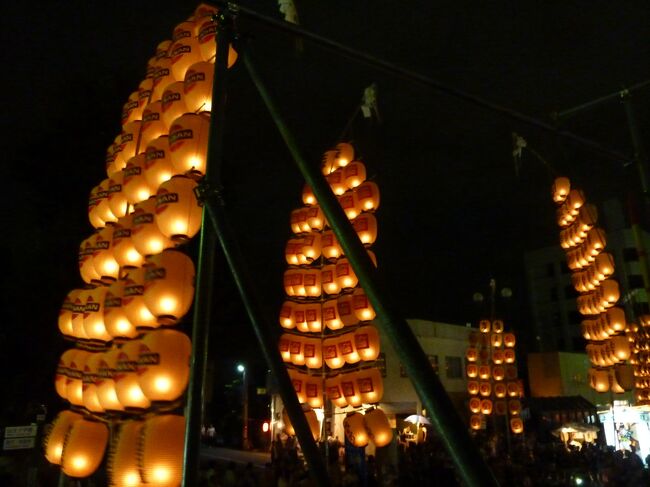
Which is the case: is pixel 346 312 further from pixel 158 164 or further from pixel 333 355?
pixel 158 164

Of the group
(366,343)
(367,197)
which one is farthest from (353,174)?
(366,343)

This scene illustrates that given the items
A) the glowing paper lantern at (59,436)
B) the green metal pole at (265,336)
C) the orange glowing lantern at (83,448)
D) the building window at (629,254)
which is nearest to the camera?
the green metal pole at (265,336)

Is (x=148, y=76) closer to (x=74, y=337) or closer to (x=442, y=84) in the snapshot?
(x=74, y=337)

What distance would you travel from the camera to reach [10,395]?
48.8 feet

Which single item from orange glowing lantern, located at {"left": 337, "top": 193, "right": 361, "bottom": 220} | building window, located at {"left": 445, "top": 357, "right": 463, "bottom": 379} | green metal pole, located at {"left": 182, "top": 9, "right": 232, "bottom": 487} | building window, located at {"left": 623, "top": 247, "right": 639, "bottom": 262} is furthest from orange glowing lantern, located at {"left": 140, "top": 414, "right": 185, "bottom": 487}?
building window, located at {"left": 623, "top": 247, "right": 639, "bottom": 262}

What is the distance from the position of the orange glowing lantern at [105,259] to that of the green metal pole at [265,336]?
13.8ft

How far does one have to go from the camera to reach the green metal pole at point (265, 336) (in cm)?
340

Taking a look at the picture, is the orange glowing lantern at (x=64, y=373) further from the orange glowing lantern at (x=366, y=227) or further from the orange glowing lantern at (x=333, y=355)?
the orange glowing lantern at (x=366, y=227)

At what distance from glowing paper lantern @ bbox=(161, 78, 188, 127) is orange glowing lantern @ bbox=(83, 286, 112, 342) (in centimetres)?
283

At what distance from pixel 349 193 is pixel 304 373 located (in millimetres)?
4255

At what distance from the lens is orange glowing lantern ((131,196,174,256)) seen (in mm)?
6738

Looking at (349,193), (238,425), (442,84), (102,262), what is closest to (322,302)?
(349,193)

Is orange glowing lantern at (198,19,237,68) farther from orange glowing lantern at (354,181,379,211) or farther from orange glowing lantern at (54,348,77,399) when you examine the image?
orange glowing lantern at (54,348,77,399)

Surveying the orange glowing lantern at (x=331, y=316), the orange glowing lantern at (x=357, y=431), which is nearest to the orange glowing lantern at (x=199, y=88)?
the orange glowing lantern at (x=331, y=316)
